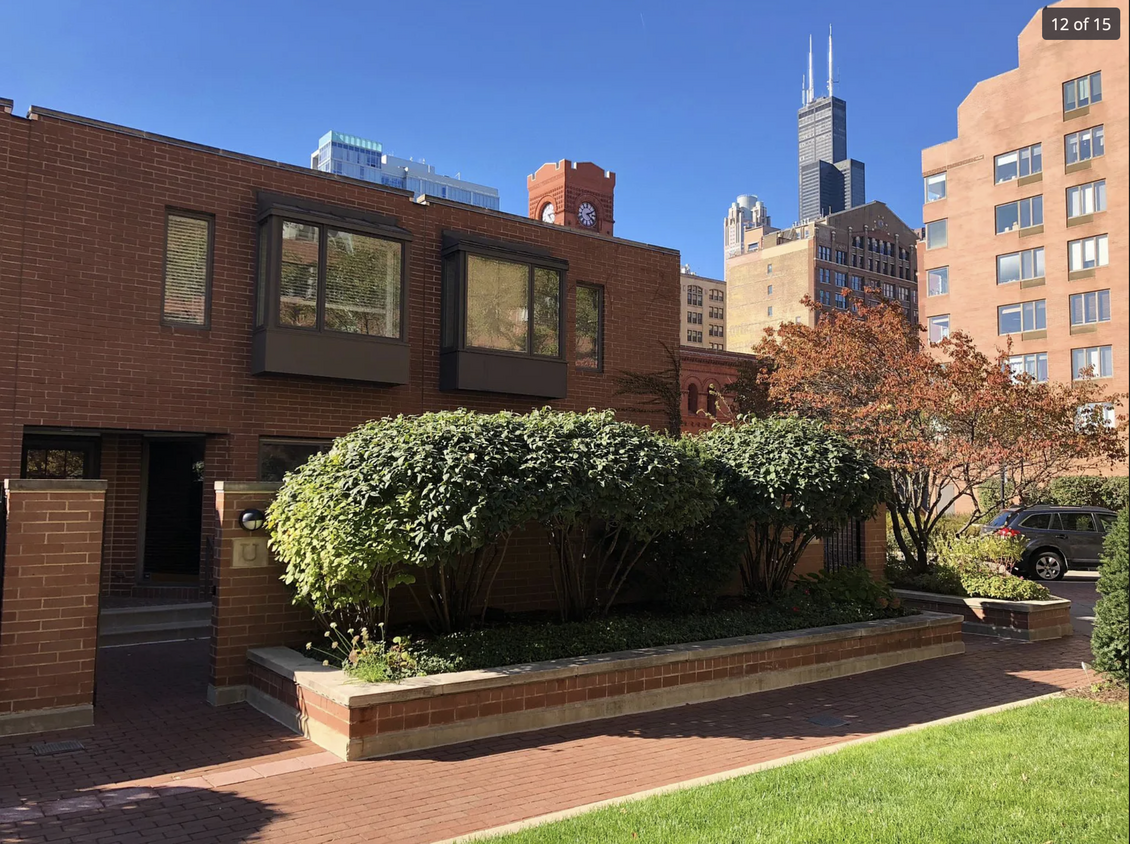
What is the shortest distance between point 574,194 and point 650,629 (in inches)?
1893

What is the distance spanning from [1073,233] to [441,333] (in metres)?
33.5

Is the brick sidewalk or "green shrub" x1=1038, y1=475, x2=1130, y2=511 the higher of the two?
"green shrub" x1=1038, y1=475, x2=1130, y2=511

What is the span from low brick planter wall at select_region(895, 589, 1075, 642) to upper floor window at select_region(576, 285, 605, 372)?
8.33 m

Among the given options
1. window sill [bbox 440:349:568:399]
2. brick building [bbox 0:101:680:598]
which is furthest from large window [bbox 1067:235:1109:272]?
window sill [bbox 440:349:568:399]

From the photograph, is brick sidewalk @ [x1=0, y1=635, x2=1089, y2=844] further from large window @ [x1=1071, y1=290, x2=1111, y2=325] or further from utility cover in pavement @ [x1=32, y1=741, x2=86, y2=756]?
large window @ [x1=1071, y1=290, x2=1111, y2=325]

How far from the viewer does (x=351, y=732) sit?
6383 millimetres

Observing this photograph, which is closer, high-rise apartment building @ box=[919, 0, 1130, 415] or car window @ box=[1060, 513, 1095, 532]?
car window @ box=[1060, 513, 1095, 532]

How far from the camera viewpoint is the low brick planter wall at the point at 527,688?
6559 mm

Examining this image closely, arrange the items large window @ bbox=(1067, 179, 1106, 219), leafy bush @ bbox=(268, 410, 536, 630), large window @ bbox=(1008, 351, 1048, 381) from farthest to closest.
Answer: large window @ bbox=(1008, 351, 1048, 381) → large window @ bbox=(1067, 179, 1106, 219) → leafy bush @ bbox=(268, 410, 536, 630)

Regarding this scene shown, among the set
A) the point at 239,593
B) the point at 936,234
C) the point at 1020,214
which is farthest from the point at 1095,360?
the point at 239,593

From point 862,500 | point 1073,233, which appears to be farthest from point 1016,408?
point 1073,233

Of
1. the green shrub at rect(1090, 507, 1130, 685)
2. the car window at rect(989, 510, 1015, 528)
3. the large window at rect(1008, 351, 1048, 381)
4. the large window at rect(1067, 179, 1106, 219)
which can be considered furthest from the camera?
the large window at rect(1008, 351, 1048, 381)

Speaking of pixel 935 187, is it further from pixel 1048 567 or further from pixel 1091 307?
pixel 1048 567

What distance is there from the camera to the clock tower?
5353cm
